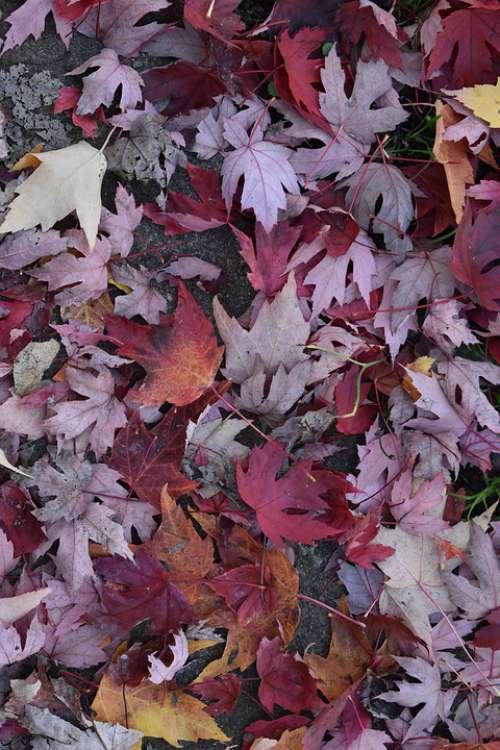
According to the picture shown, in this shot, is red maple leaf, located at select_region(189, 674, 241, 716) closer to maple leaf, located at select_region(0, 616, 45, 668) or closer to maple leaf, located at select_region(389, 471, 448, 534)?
maple leaf, located at select_region(0, 616, 45, 668)

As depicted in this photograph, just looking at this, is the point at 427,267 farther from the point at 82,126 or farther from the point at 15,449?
the point at 15,449

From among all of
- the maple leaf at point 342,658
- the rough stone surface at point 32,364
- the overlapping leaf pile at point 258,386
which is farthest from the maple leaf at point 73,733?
the rough stone surface at point 32,364

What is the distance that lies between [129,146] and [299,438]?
750 millimetres

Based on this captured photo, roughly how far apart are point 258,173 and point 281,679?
3.71 feet

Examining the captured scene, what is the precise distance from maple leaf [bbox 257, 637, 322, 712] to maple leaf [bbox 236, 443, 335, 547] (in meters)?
0.29

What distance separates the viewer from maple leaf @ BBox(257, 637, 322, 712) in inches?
61.5

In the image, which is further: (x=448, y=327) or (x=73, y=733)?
(x=448, y=327)

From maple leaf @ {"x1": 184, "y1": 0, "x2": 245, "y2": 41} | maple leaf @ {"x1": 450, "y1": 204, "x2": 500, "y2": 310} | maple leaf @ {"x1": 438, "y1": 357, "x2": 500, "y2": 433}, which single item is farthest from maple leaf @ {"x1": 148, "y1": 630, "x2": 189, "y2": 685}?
maple leaf @ {"x1": 184, "y1": 0, "x2": 245, "y2": 41}

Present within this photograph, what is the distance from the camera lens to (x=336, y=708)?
1554mm

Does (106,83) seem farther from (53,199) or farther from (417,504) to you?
(417,504)

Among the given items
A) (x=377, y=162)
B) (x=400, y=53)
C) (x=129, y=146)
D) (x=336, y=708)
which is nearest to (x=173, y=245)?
(x=129, y=146)

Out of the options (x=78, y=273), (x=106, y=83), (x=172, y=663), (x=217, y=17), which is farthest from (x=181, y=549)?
(x=217, y=17)

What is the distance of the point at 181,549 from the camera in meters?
1.51

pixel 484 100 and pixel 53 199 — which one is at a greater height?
pixel 53 199
